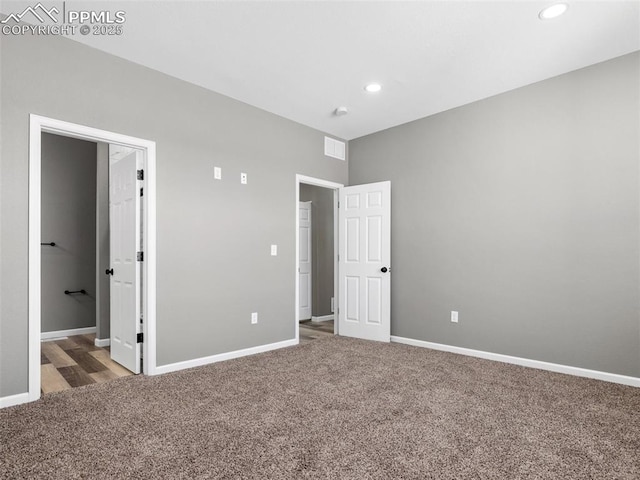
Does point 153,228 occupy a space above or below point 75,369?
above

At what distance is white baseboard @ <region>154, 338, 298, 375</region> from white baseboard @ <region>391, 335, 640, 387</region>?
1.51 metres

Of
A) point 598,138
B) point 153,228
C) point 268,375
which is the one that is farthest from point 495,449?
point 153,228

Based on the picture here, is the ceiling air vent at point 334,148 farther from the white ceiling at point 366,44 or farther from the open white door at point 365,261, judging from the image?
the white ceiling at point 366,44

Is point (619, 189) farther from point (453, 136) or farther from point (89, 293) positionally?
point (89, 293)

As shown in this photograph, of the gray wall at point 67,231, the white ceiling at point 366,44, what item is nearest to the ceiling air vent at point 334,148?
the white ceiling at point 366,44

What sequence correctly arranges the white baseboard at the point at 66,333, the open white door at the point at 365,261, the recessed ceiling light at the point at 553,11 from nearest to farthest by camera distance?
1. the recessed ceiling light at the point at 553,11
2. the open white door at the point at 365,261
3. the white baseboard at the point at 66,333

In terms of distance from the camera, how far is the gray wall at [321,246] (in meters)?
5.91

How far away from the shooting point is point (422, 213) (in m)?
4.37

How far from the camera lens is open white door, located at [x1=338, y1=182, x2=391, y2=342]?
14.9ft

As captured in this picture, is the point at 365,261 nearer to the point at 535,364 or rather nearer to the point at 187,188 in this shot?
the point at 535,364

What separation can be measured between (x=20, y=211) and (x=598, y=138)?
4.64m

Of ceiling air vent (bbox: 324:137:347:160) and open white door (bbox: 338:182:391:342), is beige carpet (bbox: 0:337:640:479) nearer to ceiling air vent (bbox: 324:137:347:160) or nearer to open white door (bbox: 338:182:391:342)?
open white door (bbox: 338:182:391:342)

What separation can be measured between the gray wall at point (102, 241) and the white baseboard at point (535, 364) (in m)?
3.69

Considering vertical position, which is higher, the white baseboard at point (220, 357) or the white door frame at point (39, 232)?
the white door frame at point (39, 232)
